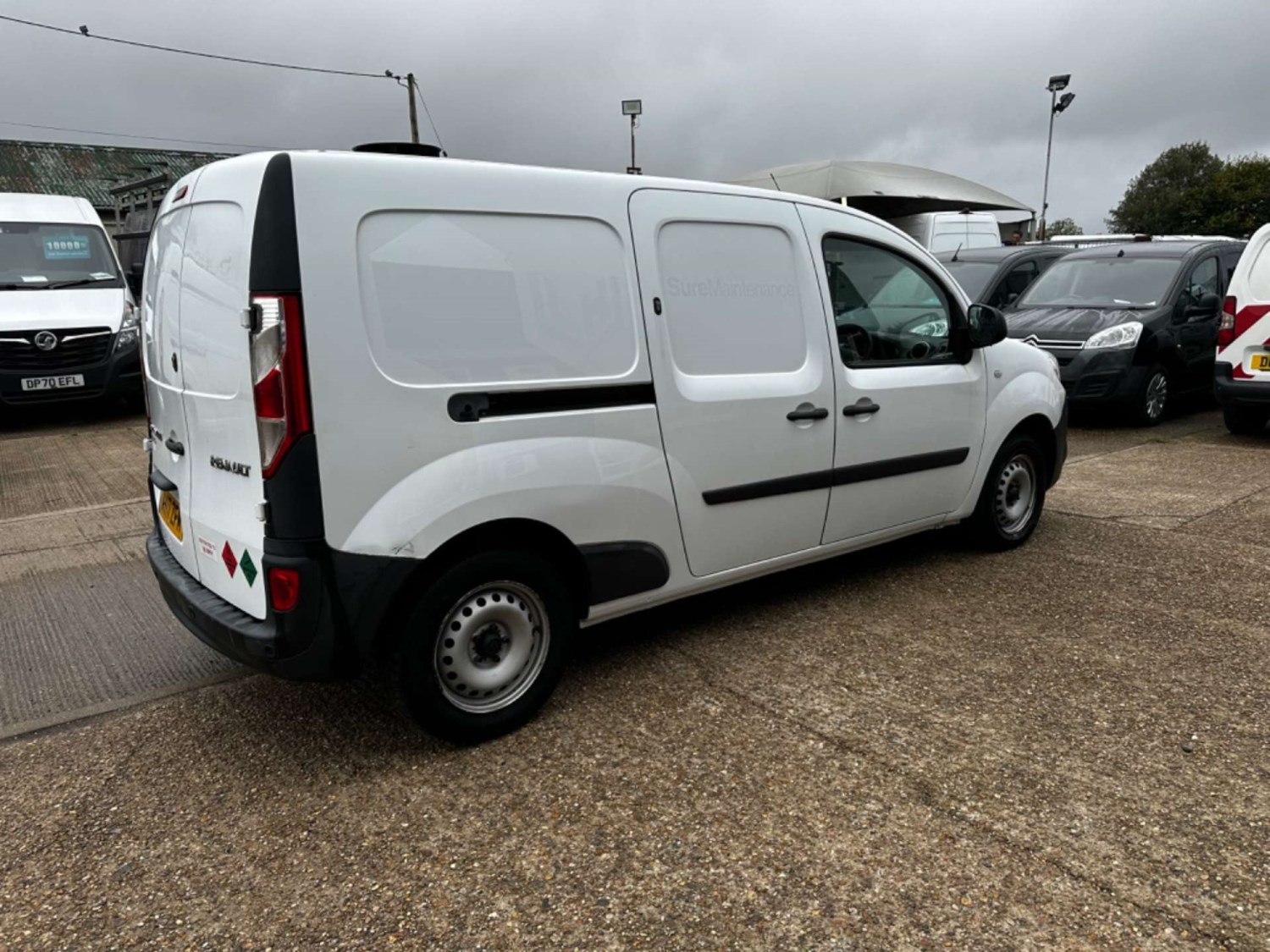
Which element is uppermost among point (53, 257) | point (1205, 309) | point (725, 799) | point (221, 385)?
point (53, 257)

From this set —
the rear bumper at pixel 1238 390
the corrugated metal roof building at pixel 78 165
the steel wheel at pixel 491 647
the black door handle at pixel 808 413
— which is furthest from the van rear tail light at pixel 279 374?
the corrugated metal roof building at pixel 78 165

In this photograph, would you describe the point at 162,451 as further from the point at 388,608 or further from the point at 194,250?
the point at 388,608

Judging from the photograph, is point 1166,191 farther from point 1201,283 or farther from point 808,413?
point 808,413

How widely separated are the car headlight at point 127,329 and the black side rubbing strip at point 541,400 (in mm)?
8044

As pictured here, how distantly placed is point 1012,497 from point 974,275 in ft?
22.6

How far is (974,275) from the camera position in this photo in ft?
36.3

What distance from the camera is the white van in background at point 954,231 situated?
1567 cm

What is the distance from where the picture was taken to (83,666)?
364cm

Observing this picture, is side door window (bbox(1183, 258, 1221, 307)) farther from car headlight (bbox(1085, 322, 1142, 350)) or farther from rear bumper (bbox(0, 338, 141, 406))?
rear bumper (bbox(0, 338, 141, 406))

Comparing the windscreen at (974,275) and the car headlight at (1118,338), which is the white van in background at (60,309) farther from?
the car headlight at (1118,338)

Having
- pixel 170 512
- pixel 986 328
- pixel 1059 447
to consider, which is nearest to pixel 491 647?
pixel 170 512

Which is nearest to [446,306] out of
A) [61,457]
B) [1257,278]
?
[61,457]

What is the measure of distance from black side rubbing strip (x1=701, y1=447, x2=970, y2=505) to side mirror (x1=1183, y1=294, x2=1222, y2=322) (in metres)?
6.24

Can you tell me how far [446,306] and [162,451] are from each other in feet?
4.34
